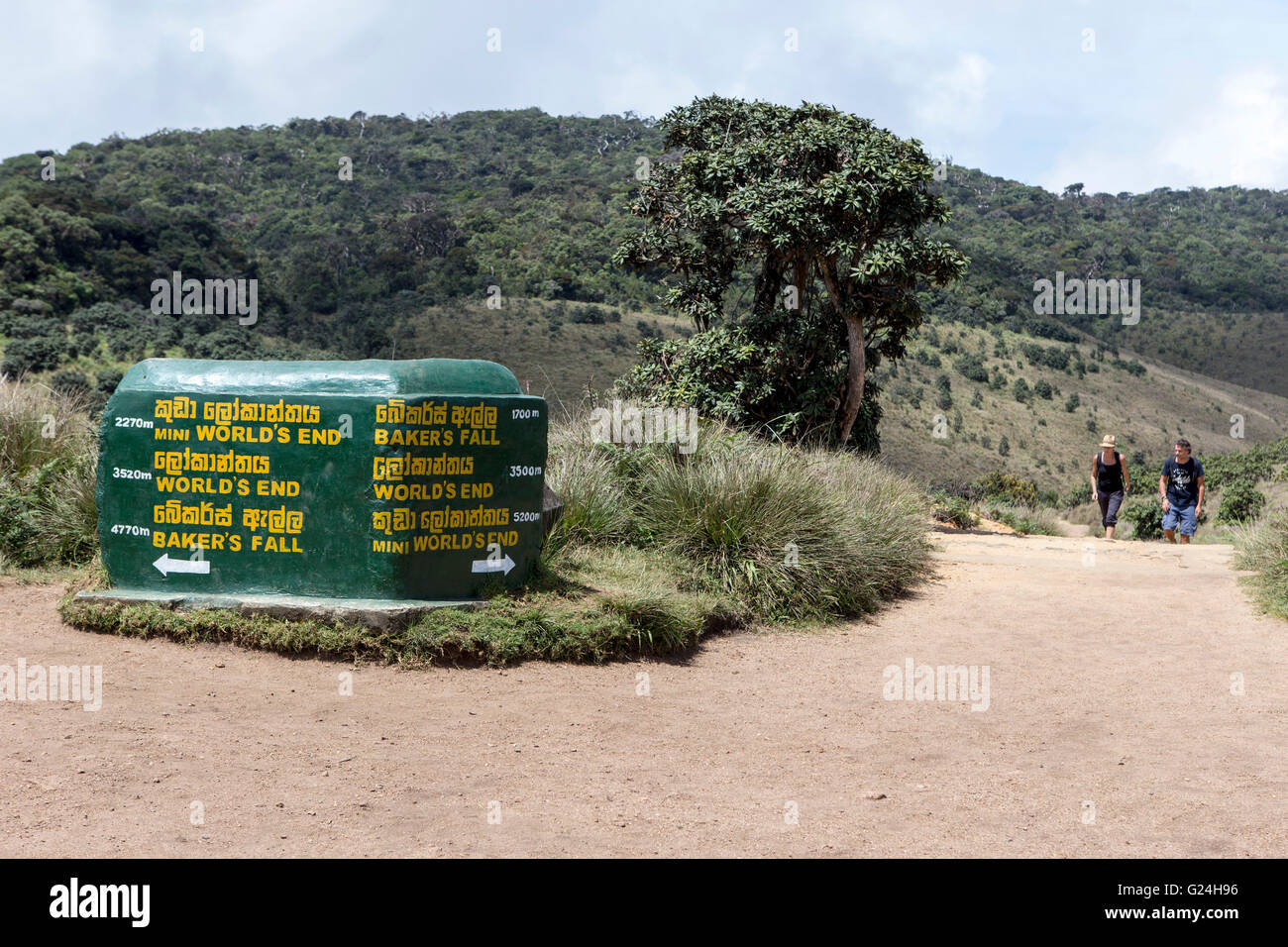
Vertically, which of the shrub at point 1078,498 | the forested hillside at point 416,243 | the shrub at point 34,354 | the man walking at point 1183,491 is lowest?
the shrub at point 1078,498

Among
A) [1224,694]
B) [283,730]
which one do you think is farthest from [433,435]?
[1224,694]

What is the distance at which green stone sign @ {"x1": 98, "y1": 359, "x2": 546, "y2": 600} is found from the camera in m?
6.89

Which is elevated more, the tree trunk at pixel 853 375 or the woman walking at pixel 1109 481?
the tree trunk at pixel 853 375

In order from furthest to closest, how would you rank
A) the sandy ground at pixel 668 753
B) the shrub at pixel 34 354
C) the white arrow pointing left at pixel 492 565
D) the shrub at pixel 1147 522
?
1. the shrub at pixel 34 354
2. the shrub at pixel 1147 522
3. the white arrow pointing left at pixel 492 565
4. the sandy ground at pixel 668 753

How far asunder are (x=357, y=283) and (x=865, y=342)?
37232mm

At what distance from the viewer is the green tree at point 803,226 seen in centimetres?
1477

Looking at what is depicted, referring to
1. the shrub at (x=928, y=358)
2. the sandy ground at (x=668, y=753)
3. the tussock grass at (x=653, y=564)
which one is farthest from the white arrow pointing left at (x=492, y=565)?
the shrub at (x=928, y=358)

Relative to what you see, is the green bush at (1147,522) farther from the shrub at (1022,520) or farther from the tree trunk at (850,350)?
the tree trunk at (850,350)

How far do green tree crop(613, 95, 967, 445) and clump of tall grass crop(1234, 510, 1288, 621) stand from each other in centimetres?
581

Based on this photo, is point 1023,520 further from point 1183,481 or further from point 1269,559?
point 1269,559

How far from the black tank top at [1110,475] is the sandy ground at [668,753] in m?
5.24

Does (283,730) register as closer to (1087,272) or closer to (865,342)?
(865,342)

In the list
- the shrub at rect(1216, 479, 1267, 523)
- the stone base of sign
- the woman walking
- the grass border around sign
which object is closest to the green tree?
the woman walking

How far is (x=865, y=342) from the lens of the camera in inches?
648
